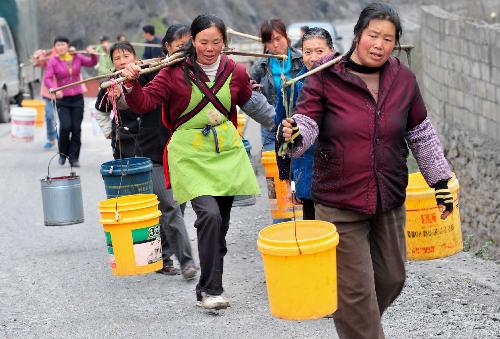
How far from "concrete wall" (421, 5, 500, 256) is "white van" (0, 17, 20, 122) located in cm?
1135

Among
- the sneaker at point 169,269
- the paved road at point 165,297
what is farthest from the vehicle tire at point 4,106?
the sneaker at point 169,269

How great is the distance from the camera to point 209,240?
6.64 metres

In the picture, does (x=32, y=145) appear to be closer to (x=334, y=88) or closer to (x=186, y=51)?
(x=186, y=51)

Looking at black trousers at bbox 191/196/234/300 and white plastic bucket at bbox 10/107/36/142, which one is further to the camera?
white plastic bucket at bbox 10/107/36/142

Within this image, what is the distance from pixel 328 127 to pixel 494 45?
664 centimetres

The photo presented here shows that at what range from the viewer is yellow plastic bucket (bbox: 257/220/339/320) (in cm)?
455

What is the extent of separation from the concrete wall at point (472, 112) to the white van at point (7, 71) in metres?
11.3

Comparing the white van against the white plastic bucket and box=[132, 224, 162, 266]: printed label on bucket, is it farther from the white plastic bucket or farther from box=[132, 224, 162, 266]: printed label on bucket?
box=[132, 224, 162, 266]: printed label on bucket

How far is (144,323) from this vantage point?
22.0 feet

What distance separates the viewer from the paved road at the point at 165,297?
6.46 meters

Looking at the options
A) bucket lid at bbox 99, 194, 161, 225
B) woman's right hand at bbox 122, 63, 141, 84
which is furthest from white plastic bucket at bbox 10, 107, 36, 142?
woman's right hand at bbox 122, 63, 141, 84

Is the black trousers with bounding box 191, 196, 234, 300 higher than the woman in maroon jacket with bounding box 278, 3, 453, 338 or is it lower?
lower

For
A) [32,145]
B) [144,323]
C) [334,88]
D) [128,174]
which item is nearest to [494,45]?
[128,174]

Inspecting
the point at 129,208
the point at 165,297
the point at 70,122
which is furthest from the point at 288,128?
the point at 70,122
